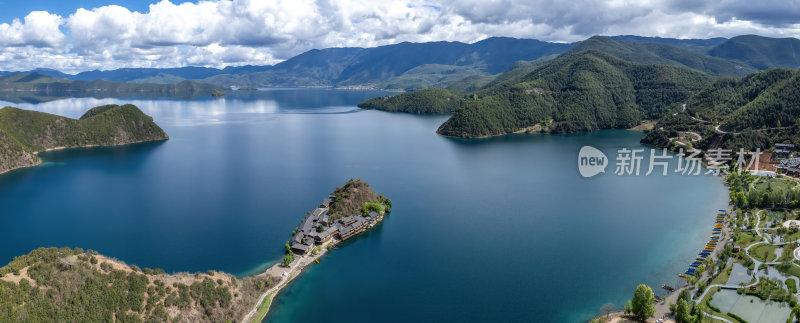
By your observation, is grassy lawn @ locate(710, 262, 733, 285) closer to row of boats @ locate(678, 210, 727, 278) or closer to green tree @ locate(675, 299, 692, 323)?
row of boats @ locate(678, 210, 727, 278)

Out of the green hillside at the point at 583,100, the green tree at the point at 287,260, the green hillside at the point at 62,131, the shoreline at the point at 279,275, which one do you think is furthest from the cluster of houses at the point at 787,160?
the green hillside at the point at 62,131

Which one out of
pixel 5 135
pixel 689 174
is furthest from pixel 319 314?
pixel 5 135

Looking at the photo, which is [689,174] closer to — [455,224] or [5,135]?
[455,224]

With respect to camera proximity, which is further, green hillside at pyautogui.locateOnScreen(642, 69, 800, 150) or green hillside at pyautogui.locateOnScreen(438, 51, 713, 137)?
green hillside at pyautogui.locateOnScreen(438, 51, 713, 137)

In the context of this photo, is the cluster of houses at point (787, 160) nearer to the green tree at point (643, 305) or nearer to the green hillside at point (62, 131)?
the green tree at point (643, 305)

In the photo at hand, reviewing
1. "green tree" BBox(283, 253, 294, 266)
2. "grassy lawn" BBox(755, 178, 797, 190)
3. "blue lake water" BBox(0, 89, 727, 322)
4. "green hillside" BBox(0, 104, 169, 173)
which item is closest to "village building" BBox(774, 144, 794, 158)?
"grassy lawn" BBox(755, 178, 797, 190)

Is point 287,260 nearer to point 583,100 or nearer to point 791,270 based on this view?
point 791,270

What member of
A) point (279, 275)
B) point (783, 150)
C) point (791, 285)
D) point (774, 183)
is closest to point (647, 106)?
point (783, 150)
